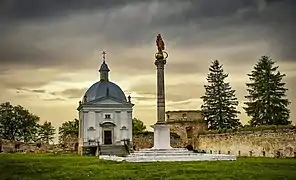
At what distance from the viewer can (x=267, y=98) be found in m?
45.7

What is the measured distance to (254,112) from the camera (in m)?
46.7

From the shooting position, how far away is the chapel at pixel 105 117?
49438 mm

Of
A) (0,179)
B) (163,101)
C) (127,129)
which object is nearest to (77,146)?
(127,129)

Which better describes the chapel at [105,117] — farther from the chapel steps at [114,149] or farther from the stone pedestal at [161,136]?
the stone pedestal at [161,136]

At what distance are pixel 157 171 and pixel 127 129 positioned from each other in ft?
102

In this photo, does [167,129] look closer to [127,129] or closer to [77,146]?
[127,129]

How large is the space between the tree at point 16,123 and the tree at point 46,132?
5.46 ft

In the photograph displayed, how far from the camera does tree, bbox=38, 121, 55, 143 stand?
7469 cm

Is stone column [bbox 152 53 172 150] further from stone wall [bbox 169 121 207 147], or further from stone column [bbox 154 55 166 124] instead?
stone wall [bbox 169 121 207 147]

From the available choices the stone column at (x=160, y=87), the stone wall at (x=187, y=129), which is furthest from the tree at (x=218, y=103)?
the stone column at (x=160, y=87)

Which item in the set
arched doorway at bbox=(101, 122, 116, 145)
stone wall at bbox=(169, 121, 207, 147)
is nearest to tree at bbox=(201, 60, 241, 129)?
stone wall at bbox=(169, 121, 207, 147)

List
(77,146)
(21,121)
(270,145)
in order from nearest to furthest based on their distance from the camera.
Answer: (270,145), (77,146), (21,121)

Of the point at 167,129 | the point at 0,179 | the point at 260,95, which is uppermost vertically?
the point at 260,95

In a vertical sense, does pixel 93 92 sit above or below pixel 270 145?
above
